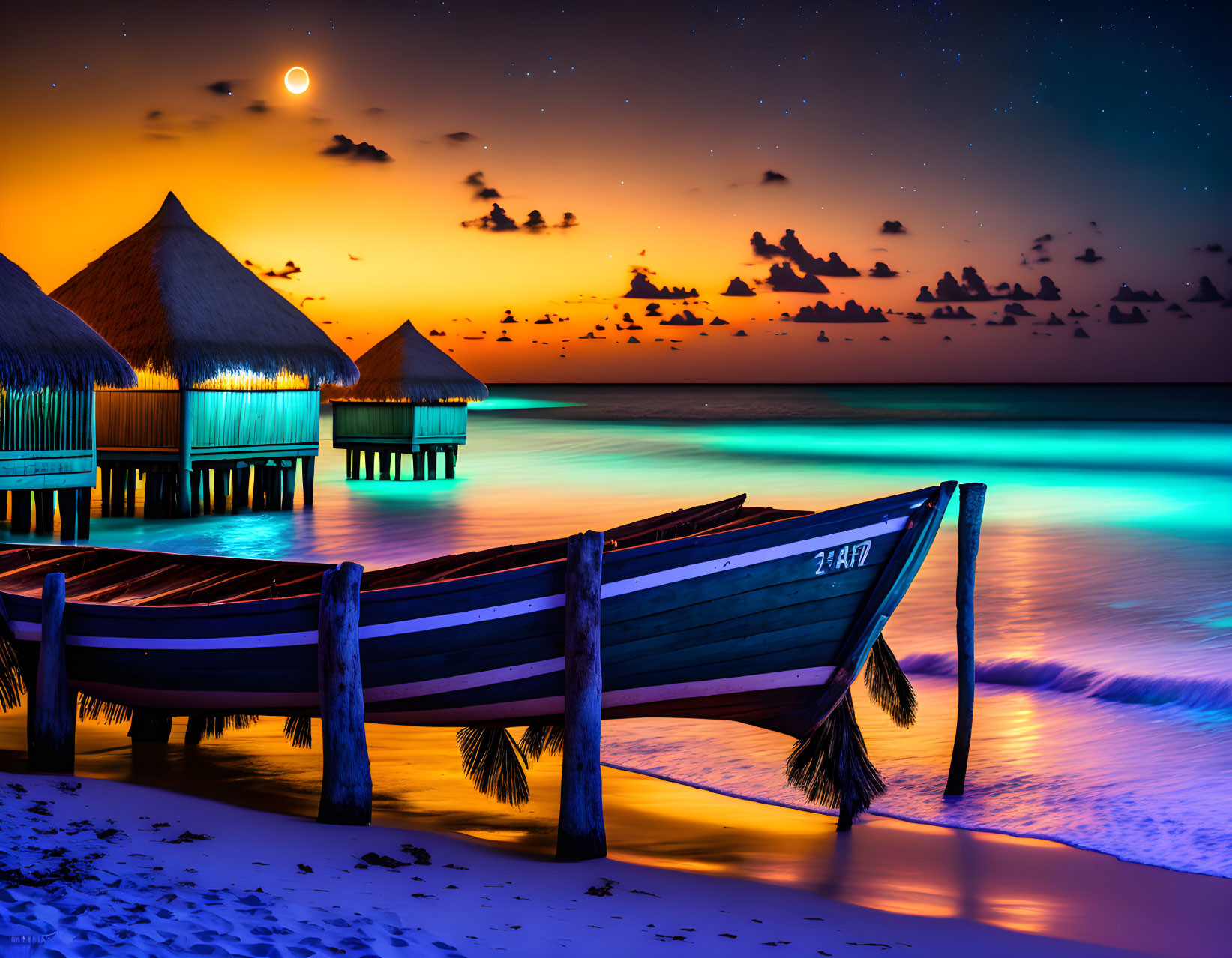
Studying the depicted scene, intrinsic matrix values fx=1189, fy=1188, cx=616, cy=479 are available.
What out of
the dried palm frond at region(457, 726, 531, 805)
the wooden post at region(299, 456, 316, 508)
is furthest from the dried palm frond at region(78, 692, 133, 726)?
the wooden post at region(299, 456, 316, 508)

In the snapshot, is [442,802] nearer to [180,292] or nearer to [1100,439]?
[180,292]

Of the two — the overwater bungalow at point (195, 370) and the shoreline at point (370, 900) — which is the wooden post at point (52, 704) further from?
the overwater bungalow at point (195, 370)

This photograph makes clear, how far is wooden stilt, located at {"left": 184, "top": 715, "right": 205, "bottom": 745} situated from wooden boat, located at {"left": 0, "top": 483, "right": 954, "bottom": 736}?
1.26m

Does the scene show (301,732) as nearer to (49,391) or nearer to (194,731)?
(194,731)

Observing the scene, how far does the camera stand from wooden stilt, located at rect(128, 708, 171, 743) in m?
6.62

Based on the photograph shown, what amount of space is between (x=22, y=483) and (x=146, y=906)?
11.4 meters

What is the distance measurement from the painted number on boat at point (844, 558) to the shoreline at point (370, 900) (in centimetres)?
Answer: 129

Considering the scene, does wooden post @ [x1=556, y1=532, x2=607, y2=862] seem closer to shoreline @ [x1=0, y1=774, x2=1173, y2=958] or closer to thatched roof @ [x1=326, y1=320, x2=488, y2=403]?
shoreline @ [x1=0, y1=774, x2=1173, y2=958]


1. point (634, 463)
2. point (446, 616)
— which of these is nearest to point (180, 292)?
point (446, 616)

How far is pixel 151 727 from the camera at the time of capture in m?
6.66

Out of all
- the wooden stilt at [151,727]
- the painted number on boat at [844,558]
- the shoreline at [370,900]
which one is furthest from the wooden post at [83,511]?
the painted number on boat at [844,558]

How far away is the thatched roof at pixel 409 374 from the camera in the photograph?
2373 centimetres

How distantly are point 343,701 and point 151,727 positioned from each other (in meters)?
2.29

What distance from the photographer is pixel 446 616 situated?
502 cm
